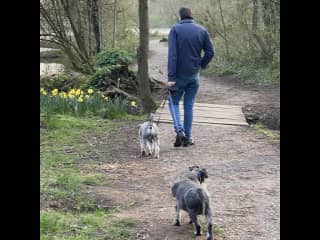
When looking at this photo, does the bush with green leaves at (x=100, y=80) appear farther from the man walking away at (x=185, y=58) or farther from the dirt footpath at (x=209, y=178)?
the man walking away at (x=185, y=58)

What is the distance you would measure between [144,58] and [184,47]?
3231 millimetres

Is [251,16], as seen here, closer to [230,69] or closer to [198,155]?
[230,69]

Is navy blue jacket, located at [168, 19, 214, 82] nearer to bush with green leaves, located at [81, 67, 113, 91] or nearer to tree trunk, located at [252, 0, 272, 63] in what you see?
bush with green leaves, located at [81, 67, 113, 91]

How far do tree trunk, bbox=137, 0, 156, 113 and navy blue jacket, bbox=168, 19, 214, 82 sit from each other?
2.81 m

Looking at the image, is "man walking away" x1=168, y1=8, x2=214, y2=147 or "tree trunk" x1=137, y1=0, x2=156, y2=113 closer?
"man walking away" x1=168, y1=8, x2=214, y2=147

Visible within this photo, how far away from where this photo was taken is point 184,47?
9.52m

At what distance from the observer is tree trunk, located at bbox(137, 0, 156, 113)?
12.2m

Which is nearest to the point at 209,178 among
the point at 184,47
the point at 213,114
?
the point at 184,47

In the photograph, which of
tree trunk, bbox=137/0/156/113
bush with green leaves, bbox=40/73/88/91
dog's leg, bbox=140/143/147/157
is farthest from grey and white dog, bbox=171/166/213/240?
bush with green leaves, bbox=40/73/88/91

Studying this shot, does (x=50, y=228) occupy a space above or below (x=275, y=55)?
below

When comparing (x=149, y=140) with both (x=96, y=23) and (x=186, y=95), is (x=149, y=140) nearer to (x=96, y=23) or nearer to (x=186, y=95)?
(x=186, y=95)
